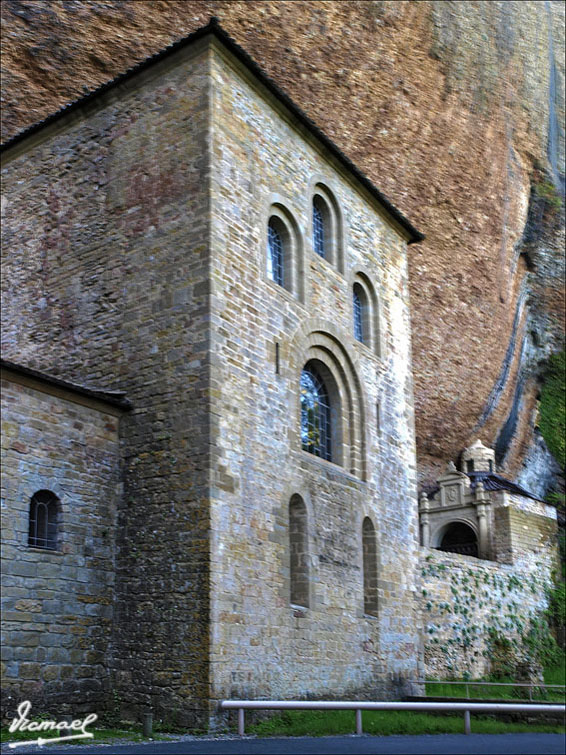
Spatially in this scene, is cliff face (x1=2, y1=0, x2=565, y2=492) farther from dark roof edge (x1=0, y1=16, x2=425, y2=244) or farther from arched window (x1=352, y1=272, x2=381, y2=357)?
arched window (x1=352, y1=272, x2=381, y2=357)

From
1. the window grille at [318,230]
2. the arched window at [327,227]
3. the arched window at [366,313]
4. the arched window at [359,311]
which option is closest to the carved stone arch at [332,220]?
the arched window at [327,227]

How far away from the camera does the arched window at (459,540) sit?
2891 cm

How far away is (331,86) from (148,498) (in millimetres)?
17127

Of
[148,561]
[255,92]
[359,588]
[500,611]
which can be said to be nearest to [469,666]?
[500,611]

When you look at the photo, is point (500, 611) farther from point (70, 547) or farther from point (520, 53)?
point (520, 53)

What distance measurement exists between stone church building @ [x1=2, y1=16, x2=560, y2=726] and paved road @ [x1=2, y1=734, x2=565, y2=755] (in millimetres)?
1541

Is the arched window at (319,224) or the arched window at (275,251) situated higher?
the arched window at (319,224)

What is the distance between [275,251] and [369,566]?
19.9 ft

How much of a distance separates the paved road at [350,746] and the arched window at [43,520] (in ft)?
9.51

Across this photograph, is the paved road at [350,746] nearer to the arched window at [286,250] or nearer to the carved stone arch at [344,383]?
the carved stone arch at [344,383]

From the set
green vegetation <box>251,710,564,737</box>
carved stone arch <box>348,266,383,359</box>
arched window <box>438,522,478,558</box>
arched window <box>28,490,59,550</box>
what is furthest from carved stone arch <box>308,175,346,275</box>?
arched window <box>438,522,478,558</box>

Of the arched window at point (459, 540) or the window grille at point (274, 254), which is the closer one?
the window grille at point (274, 254)

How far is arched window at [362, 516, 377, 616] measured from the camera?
16203 mm

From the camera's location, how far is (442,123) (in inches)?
1180
